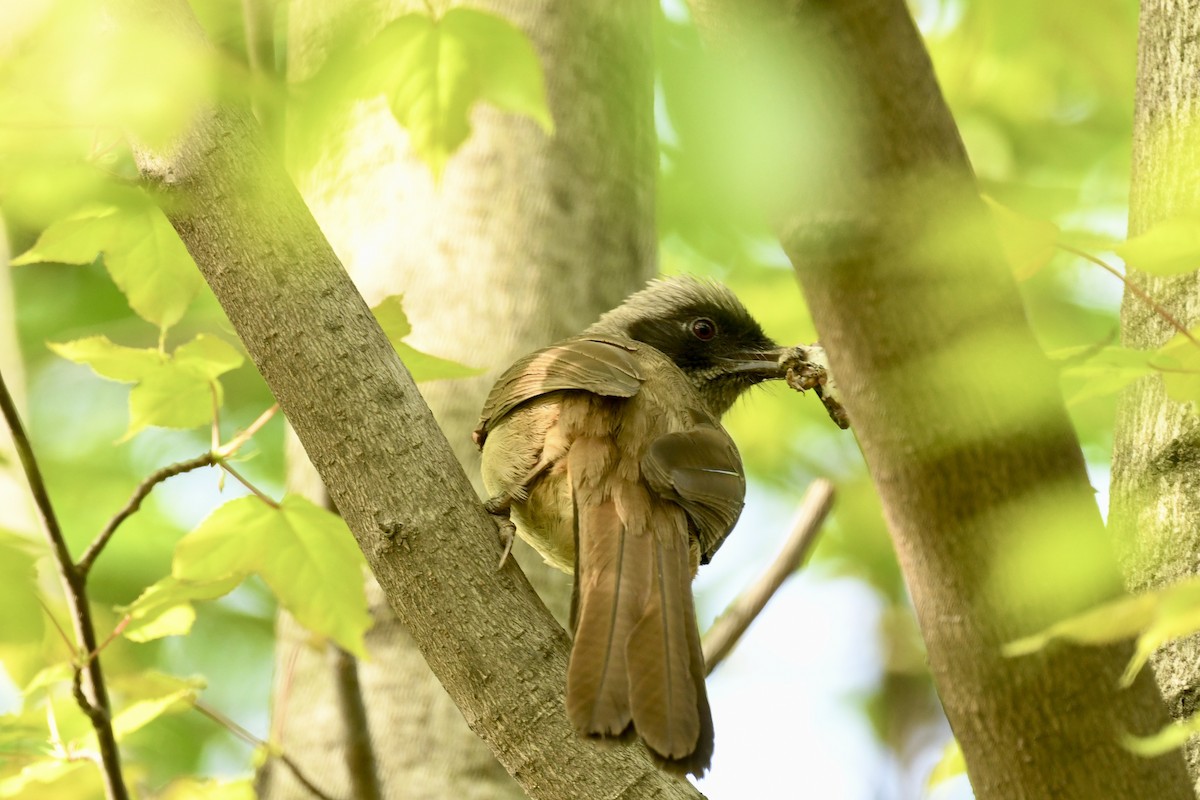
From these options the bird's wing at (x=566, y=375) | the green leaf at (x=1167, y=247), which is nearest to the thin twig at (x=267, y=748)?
→ the bird's wing at (x=566, y=375)

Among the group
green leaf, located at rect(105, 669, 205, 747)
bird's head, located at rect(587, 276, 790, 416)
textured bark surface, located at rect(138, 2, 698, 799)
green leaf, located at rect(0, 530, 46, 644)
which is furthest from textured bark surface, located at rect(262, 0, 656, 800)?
textured bark surface, located at rect(138, 2, 698, 799)

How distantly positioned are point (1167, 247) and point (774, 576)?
1601 mm

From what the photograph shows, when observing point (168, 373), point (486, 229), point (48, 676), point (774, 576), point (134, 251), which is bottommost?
point (774, 576)

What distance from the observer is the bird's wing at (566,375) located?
8.61ft

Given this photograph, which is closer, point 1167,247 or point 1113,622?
point 1113,622

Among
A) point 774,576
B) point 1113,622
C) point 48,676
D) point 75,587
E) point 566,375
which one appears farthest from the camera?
point 774,576

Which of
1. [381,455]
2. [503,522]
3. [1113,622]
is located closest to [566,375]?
[503,522]

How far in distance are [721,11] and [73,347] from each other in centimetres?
162

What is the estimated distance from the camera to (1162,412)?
7.44ft

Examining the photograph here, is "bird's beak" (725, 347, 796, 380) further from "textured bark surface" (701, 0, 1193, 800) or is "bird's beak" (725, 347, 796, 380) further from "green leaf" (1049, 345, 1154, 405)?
"textured bark surface" (701, 0, 1193, 800)

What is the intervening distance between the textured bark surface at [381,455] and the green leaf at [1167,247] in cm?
101

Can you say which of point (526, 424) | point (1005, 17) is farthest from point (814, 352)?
point (1005, 17)

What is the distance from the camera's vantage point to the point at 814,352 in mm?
2898

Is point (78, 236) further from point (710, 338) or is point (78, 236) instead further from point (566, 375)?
point (710, 338)
